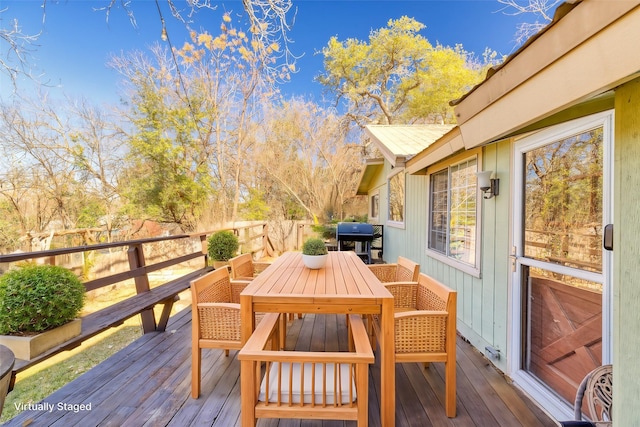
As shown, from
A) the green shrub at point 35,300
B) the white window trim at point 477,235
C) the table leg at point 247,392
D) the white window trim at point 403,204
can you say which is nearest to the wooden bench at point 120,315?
the green shrub at point 35,300

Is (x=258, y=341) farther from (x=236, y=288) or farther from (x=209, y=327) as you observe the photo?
(x=236, y=288)

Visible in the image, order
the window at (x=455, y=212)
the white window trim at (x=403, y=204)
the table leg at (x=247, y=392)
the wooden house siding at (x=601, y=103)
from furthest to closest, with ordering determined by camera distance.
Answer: the white window trim at (x=403, y=204) < the window at (x=455, y=212) < the table leg at (x=247, y=392) < the wooden house siding at (x=601, y=103)

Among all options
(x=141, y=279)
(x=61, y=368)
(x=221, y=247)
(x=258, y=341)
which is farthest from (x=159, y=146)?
(x=258, y=341)

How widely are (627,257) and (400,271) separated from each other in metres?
2.02

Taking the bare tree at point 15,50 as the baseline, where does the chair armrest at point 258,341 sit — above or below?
below

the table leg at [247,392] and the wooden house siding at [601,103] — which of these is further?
the table leg at [247,392]

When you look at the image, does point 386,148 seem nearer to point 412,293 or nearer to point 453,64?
point 412,293

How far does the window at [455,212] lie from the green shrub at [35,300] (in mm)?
3576

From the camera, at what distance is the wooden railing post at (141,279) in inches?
122

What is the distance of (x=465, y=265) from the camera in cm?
293

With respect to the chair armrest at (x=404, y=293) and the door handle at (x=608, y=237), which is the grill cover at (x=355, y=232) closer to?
the chair armrest at (x=404, y=293)

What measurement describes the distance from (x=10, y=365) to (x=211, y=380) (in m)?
1.47

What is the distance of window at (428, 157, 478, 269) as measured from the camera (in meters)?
2.92

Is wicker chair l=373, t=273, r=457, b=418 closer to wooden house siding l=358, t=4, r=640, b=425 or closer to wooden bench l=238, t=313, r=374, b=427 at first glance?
wooden bench l=238, t=313, r=374, b=427
